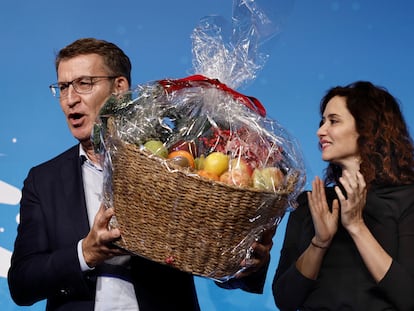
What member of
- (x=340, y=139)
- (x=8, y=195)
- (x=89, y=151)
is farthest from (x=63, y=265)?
(x=8, y=195)

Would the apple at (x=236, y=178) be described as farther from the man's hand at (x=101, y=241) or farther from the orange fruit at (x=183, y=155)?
the man's hand at (x=101, y=241)

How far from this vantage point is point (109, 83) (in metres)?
1.39

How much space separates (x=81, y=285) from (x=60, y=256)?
0.24ft

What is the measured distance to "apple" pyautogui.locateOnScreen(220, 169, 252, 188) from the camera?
0.93 m

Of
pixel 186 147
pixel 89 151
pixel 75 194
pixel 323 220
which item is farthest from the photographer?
pixel 323 220

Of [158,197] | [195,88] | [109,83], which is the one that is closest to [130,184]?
[158,197]

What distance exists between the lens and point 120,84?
1436 millimetres

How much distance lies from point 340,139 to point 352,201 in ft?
0.78

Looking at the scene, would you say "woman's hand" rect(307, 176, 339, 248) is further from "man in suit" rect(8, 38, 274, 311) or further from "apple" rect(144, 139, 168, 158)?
"apple" rect(144, 139, 168, 158)

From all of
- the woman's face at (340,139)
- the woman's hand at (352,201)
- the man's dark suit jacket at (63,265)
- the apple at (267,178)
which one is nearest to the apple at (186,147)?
the apple at (267,178)

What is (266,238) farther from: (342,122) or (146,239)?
(342,122)

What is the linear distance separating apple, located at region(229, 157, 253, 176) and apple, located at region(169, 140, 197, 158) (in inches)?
3.2

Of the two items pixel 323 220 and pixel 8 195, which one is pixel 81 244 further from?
pixel 8 195

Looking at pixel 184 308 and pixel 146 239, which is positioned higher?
pixel 146 239
